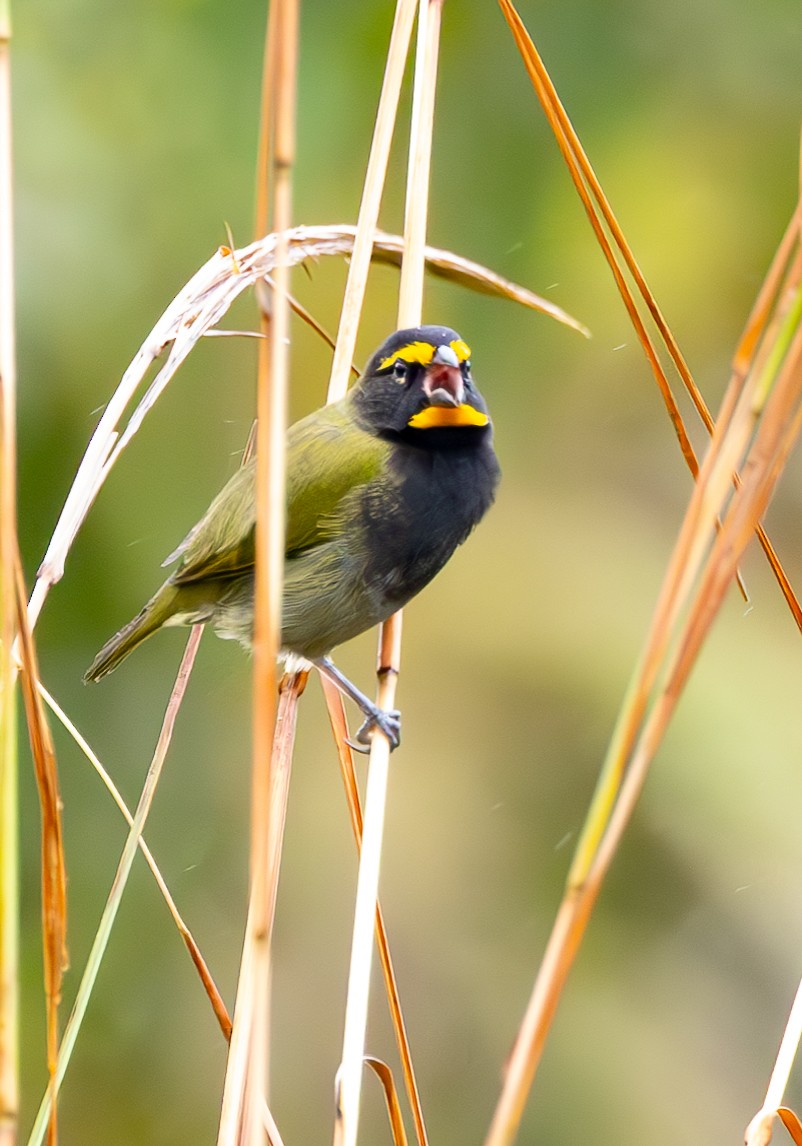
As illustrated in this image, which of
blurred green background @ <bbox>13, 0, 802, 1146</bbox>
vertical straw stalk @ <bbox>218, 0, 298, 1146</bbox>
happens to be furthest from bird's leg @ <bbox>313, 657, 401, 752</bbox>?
blurred green background @ <bbox>13, 0, 802, 1146</bbox>

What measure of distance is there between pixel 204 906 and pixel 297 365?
72.3 inches

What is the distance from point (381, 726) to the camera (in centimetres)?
225

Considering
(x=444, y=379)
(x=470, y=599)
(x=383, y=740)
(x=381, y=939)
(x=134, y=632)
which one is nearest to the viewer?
(x=381, y=939)

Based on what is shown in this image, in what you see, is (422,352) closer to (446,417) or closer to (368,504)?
(446,417)

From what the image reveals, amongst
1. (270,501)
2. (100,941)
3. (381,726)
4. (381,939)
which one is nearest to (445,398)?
(381,726)

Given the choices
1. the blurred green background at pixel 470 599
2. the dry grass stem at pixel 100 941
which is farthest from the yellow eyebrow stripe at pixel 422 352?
the blurred green background at pixel 470 599

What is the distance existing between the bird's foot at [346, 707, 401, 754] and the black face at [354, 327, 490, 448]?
576 millimetres

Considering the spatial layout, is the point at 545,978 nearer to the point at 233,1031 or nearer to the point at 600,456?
the point at 233,1031

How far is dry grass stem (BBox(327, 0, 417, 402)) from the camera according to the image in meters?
1.94

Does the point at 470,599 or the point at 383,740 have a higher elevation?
the point at 383,740

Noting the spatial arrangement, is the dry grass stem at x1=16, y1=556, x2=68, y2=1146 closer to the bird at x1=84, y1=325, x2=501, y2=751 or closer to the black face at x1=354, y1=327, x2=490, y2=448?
the bird at x1=84, y1=325, x2=501, y2=751

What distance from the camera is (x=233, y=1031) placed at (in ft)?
5.78

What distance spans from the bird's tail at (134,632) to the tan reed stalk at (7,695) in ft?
5.12

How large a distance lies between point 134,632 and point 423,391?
80 centimetres
